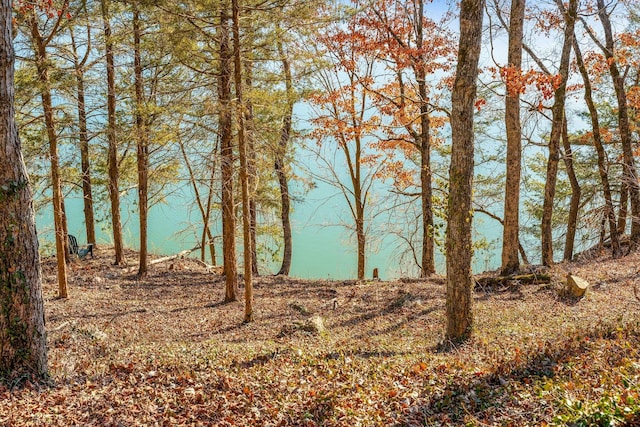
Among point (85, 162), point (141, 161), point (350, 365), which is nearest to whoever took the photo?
point (350, 365)

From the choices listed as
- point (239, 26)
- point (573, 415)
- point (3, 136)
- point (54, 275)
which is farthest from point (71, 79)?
point (573, 415)

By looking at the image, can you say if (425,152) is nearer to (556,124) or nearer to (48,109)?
(556,124)

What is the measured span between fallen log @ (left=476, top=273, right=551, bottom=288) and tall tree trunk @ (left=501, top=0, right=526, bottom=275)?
0.23m

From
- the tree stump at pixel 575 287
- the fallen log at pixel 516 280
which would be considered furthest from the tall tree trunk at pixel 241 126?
the tree stump at pixel 575 287

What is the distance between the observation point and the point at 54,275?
44.7ft

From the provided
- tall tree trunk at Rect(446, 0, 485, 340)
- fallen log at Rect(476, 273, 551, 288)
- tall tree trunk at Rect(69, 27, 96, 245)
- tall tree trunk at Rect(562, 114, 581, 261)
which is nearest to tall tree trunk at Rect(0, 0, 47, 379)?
tall tree trunk at Rect(446, 0, 485, 340)

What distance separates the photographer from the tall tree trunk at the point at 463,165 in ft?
19.9

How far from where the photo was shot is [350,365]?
5.92m

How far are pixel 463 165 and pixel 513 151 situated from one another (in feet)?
14.3

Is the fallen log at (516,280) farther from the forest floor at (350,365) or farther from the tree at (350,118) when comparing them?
the tree at (350,118)

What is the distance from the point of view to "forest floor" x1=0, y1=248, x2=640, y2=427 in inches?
171

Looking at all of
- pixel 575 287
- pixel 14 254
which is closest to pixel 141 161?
pixel 14 254

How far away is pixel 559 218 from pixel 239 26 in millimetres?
15590

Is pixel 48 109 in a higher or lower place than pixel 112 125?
lower
